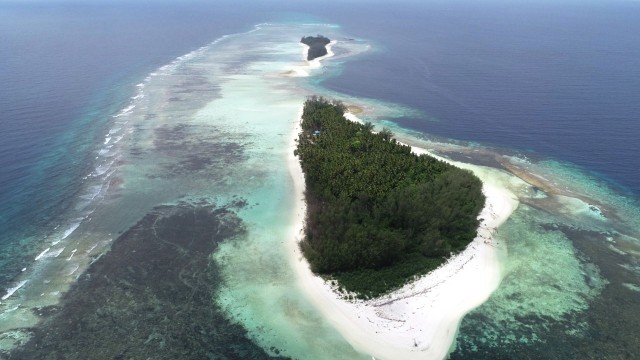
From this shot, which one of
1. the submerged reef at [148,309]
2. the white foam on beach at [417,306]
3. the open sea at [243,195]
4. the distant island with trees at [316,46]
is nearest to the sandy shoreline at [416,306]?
the white foam on beach at [417,306]

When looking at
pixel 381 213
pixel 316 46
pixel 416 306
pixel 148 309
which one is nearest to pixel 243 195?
pixel 381 213

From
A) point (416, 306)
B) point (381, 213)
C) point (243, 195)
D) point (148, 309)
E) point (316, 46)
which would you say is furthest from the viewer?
point (316, 46)

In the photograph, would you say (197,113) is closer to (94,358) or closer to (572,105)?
(94,358)

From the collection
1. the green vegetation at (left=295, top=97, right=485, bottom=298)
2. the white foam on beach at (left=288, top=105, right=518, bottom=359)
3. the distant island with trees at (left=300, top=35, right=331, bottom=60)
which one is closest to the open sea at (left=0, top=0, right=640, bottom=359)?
the white foam on beach at (left=288, top=105, right=518, bottom=359)

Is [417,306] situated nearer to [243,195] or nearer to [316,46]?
[243,195]

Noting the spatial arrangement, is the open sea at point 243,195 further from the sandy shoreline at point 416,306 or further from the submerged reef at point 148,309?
the sandy shoreline at point 416,306

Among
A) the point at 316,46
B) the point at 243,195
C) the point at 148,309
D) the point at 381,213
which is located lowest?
the point at 148,309

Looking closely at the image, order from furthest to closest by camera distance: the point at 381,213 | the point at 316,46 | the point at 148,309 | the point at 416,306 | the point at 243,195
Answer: the point at 316,46, the point at 243,195, the point at 381,213, the point at 416,306, the point at 148,309
